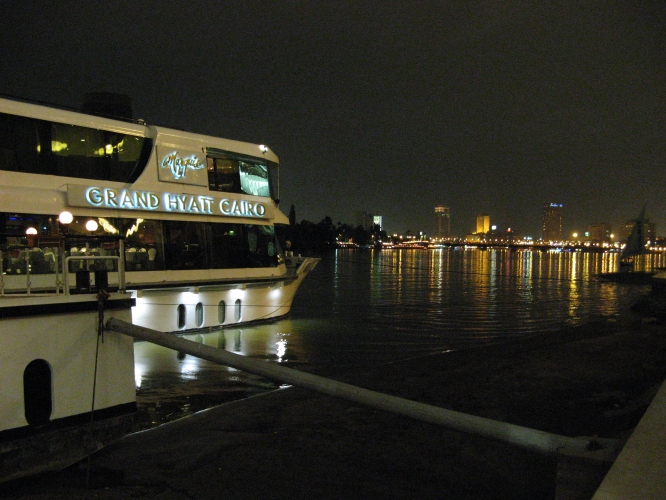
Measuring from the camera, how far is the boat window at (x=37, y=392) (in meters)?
6.69

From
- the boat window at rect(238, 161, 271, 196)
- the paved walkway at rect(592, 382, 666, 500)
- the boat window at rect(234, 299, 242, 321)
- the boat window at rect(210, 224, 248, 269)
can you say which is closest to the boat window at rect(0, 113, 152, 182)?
the boat window at rect(210, 224, 248, 269)

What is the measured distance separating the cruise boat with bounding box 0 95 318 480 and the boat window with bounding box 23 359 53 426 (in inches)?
0.5

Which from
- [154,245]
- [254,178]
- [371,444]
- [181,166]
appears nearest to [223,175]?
[254,178]

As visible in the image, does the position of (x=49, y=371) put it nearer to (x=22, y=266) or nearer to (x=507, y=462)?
(x=507, y=462)

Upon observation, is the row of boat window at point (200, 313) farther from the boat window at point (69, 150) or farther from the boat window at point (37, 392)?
the boat window at point (37, 392)

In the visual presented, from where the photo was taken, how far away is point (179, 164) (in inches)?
629

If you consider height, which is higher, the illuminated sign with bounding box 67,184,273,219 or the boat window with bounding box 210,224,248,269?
the illuminated sign with bounding box 67,184,273,219

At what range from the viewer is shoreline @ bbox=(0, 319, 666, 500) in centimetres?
638

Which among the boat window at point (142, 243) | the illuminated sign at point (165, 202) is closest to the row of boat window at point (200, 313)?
the boat window at point (142, 243)

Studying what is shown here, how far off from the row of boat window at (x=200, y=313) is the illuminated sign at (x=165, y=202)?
2723 mm

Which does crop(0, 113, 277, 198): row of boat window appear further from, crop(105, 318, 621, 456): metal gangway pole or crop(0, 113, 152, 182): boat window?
crop(105, 318, 621, 456): metal gangway pole

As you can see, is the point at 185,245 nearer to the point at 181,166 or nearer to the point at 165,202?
the point at 165,202

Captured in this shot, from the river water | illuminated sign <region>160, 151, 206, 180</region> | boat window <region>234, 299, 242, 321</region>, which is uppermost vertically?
illuminated sign <region>160, 151, 206, 180</region>

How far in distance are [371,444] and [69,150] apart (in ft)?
35.2
